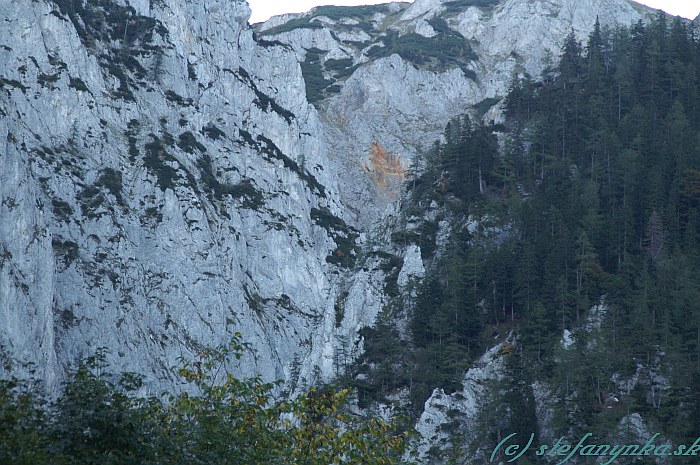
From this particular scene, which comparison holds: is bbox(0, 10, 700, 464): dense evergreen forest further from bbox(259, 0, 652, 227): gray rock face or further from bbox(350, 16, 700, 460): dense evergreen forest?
bbox(259, 0, 652, 227): gray rock face

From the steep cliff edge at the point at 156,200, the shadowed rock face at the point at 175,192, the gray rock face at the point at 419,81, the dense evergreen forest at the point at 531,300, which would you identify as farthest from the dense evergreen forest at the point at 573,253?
the gray rock face at the point at 419,81

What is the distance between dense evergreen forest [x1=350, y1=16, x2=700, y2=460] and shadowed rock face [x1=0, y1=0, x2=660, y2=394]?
8.66m

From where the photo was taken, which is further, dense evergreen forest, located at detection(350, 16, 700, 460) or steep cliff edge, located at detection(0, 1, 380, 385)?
steep cliff edge, located at detection(0, 1, 380, 385)

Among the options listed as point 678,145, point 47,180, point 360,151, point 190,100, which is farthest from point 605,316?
point 360,151

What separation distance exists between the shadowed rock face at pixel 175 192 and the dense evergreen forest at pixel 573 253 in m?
8.66

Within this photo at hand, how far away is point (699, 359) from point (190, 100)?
84756 millimetres

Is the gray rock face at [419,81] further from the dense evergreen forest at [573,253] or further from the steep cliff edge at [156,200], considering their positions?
the dense evergreen forest at [573,253]

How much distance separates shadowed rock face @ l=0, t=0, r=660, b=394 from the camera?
295 ft

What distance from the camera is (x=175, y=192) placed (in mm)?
108438

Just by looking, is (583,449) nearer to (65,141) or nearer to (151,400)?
(151,400)

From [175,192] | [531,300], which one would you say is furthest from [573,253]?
[175,192]

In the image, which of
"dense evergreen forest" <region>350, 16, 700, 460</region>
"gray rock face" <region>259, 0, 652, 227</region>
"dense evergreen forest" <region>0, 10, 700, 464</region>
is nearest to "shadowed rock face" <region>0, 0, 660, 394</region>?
"gray rock face" <region>259, 0, 652, 227</region>

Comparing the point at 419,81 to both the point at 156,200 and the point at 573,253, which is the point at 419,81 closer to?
the point at 156,200

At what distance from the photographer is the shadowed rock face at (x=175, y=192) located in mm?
89875
